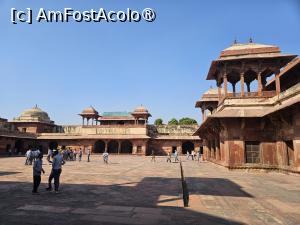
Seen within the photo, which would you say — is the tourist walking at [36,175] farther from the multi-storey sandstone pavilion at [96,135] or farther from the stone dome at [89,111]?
the stone dome at [89,111]

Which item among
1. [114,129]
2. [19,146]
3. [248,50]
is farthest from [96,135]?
[248,50]

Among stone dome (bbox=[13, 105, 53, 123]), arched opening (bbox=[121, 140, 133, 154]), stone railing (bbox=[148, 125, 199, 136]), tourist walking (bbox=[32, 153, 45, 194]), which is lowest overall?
arched opening (bbox=[121, 140, 133, 154])

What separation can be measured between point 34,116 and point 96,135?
526 inches

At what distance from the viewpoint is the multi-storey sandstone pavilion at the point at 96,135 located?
1421 inches

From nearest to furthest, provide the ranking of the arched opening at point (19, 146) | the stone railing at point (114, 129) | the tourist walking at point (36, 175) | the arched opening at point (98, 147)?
the tourist walking at point (36, 175), the arched opening at point (19, 146), the stone railing at point (114, 129), the arched opening at point (98, 147)

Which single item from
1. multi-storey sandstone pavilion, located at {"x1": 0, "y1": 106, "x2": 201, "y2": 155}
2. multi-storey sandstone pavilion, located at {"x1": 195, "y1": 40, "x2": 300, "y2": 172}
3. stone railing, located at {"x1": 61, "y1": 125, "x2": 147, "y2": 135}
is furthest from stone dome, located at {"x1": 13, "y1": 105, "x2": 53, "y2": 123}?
multi-storey sandstone pavilion, located at {"x1": 195, "y1": 40, "x2": 300, "y2": 172}

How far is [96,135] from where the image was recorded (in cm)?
3794

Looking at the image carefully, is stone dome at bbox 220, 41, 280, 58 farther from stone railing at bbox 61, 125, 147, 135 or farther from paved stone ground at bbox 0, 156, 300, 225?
stone railing at bbox 61, 125, 147, 135

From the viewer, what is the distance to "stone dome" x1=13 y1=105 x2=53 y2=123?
138 ft

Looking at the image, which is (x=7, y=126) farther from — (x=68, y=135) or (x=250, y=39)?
(x=250, y=39)

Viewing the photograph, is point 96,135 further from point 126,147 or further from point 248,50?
point 248,50

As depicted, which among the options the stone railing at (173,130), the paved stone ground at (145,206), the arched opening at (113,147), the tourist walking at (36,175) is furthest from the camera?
the arched opening at (113,147)

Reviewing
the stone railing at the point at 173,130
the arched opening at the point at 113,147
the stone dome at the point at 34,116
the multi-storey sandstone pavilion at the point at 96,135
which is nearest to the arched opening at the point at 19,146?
the multi-storey sandstone pavilion at the point at 96,135

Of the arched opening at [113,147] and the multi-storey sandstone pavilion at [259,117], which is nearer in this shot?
the multi-storey sandstone pavilion at [259,117]
